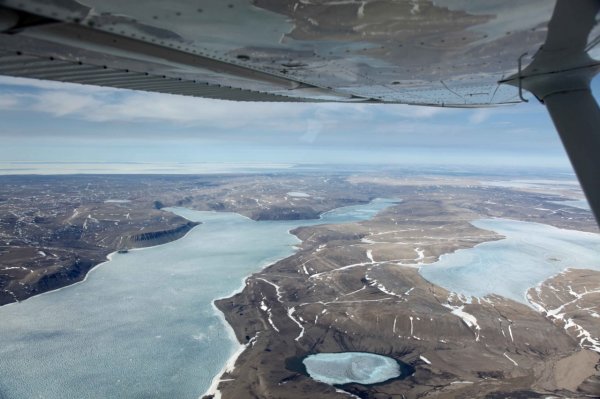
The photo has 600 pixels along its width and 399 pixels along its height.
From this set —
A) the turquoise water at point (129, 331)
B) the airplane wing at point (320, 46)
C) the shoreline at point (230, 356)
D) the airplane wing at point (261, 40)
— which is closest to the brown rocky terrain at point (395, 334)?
the shoreline at point (230, 356)

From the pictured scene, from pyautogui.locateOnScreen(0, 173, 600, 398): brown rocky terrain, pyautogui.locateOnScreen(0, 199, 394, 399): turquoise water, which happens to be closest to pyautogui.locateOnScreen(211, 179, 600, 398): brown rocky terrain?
pyautogui.locateOnScreen(0, 173, 600, 398): brown rocky terrain

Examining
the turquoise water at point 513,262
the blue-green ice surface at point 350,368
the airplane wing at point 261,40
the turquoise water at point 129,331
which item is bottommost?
the turquoise water at point 129,331

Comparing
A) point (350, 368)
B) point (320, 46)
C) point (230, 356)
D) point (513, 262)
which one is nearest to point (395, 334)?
point (350, 368)

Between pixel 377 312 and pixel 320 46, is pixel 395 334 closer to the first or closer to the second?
pixel 377 312

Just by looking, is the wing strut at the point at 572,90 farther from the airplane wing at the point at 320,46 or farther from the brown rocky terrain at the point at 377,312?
the brown rocky terrain at the point at 377,312

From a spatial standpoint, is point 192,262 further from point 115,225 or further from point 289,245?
point 115,225

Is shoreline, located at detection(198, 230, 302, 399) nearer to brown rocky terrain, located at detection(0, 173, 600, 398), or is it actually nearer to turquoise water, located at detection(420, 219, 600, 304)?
brown rocky terrain, located at detection(0, 173, 600, 398)
